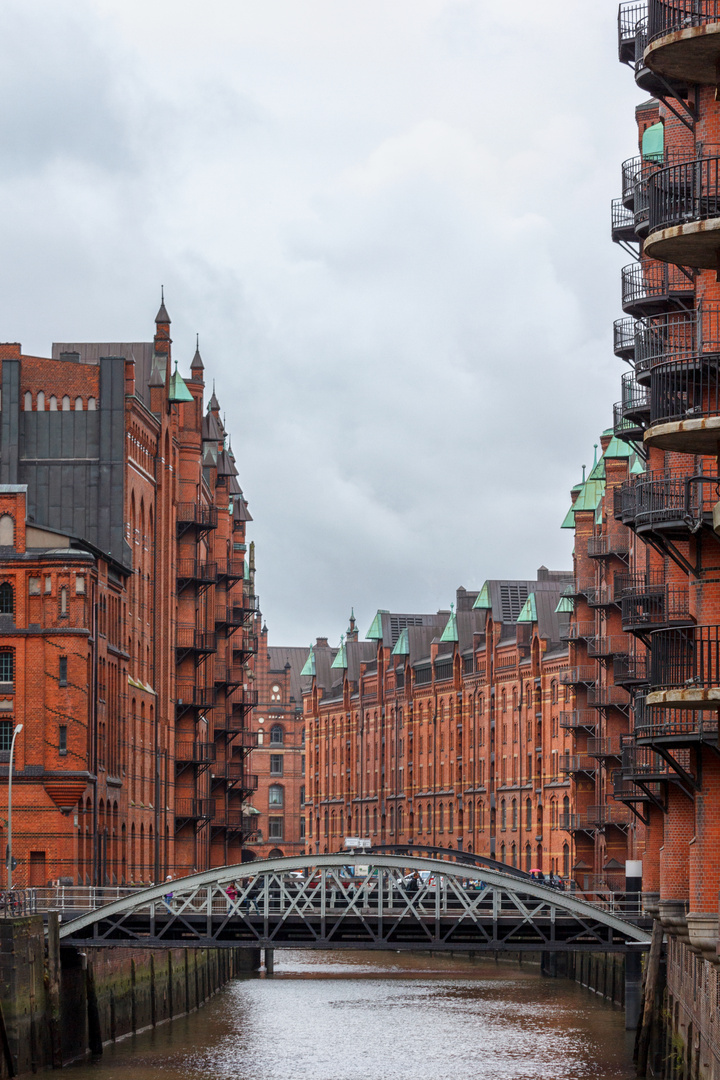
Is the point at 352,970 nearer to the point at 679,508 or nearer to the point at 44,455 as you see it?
the point at 44,455

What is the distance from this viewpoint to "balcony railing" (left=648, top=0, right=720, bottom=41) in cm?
3731

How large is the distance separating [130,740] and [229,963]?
20495mm

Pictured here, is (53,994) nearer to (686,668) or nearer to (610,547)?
(686,668)

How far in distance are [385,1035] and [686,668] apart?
1195 inches

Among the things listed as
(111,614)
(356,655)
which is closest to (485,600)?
(356,655)

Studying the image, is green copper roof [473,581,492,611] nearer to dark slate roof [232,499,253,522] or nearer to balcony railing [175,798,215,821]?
dark slate roof [232,499,253,522]

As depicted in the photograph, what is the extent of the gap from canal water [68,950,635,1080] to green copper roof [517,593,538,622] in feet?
100

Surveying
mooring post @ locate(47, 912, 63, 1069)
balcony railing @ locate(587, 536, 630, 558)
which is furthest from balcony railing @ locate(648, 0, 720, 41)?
balcony railing @ locate(587, 536, 630, 558)

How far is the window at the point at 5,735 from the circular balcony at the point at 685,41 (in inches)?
1383

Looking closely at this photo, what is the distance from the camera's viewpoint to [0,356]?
7800 cm

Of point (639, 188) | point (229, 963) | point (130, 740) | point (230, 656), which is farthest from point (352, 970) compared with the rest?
point (639, 188)

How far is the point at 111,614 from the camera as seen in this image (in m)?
73.2

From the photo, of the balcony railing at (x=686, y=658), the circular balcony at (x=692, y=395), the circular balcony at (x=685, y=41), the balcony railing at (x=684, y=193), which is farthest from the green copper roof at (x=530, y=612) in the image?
the circular balcony at (x=685, y=41)

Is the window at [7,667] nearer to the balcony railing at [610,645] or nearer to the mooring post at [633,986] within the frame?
the mooring post at [633,986]
